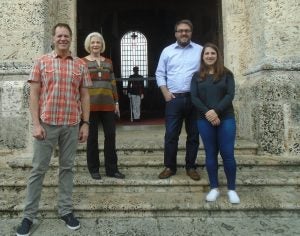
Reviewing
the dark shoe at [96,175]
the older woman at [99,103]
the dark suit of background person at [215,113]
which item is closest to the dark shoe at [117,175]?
the older woman at [99,103]

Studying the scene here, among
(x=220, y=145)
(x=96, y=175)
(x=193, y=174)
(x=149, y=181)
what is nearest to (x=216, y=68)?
(x=220, y=145)

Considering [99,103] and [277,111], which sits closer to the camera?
[99,103]

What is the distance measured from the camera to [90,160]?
3758 millimetres

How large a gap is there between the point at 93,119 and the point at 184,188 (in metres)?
1.20

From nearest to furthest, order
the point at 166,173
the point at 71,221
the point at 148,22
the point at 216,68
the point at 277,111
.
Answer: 1. the point at 71,221
2. the point at 216,68
3. the point at 166,173
4. the point at 277,111
5. the point at 148,22

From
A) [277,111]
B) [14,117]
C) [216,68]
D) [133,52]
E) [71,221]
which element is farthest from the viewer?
[133,52]

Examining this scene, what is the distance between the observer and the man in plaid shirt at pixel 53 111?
289cm

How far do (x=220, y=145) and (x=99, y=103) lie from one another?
1.31 m

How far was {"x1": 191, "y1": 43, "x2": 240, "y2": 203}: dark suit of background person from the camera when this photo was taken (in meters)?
3.37

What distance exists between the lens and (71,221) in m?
3.06

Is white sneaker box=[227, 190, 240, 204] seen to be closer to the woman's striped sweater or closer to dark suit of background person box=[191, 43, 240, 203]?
dark suit of background person box=[191, 43, 240, 203]

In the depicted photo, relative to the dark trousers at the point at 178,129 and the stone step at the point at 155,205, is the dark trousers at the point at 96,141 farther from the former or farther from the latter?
the dark trousers at the point at 178,129

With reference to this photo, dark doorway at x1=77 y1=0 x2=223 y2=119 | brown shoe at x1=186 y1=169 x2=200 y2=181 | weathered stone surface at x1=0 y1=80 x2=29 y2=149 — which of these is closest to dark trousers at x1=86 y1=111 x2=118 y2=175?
brown shoe at x1=186 y1=169 x2=200 y2=181

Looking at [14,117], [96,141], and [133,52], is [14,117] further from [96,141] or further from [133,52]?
[133,52]
